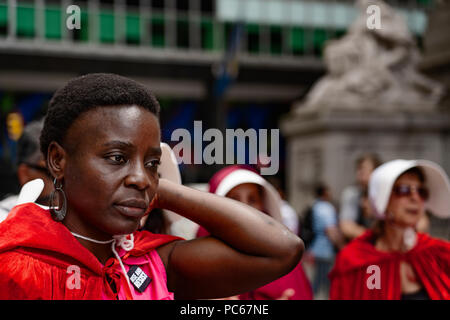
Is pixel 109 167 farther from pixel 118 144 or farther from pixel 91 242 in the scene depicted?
pixel 91 242

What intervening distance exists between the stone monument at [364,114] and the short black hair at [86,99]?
972 cm

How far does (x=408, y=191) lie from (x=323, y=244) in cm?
401

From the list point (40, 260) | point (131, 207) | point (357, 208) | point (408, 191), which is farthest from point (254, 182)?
point (357, 208)

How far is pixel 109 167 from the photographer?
1.82 m

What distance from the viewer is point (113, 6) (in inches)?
1014

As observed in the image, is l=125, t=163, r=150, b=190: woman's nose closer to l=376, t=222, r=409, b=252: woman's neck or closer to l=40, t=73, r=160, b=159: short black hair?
l=40, t=73, r=160, b=159: short black hair

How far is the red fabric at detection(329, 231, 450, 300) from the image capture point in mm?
3463

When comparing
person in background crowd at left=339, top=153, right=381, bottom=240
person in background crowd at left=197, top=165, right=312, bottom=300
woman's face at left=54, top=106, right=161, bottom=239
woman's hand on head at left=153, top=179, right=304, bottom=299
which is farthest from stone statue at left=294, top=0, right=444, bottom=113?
woman's face at left=54, top=106, right=161, bottom=239

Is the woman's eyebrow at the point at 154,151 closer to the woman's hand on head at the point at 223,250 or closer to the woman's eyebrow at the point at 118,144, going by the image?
the woman's eyebrow at the point at 118,144

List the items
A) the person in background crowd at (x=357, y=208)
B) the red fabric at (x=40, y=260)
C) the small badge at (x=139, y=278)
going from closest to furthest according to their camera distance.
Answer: the red fabric at (x=40, y=260), the small badge at (x=139, y=278), the person in background crowd at (x=357, y=208)

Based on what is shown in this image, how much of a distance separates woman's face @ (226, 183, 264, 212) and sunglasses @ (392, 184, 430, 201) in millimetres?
865

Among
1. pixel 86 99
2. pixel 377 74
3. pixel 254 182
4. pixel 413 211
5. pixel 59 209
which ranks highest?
pixel 377 74

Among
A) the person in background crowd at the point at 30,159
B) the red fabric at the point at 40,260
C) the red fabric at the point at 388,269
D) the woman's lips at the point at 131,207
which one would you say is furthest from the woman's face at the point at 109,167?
the red fabric at the point at 388,269

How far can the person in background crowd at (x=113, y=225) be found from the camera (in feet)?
5.94
